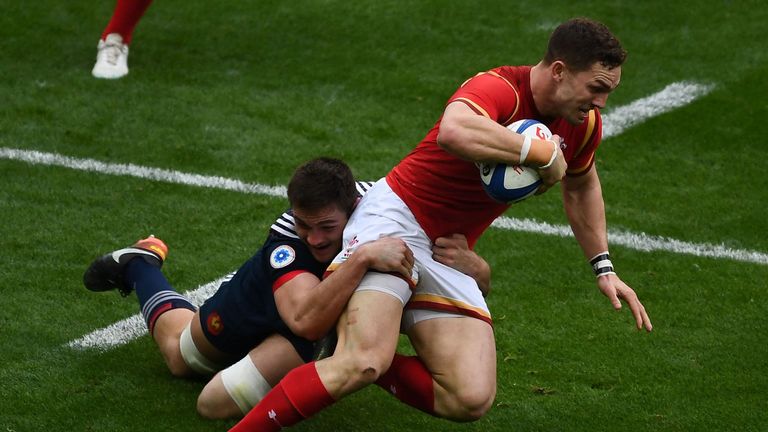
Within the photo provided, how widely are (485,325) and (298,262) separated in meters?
0.77

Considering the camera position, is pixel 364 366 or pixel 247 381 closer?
pixel 364 366

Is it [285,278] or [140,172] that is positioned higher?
[285,278]

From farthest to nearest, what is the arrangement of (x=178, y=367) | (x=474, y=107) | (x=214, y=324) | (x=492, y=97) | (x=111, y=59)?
(x=111, y=59), (x=178, y=367), (x=214, y=324), (x=492, y=97), (x=474, y=107)

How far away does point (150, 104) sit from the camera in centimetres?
859

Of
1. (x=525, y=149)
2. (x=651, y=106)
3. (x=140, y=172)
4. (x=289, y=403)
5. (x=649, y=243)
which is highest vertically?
(x=525, y=149)

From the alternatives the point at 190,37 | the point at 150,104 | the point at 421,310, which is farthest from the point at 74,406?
the point at 190,37

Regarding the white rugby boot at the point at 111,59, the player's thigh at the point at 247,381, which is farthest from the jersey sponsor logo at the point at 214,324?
the white rugby boot at the point at 111,59

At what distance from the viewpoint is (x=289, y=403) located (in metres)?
4.39

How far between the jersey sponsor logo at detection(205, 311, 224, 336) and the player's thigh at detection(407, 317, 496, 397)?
0.77 m

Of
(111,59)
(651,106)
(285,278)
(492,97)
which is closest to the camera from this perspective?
(492,97)

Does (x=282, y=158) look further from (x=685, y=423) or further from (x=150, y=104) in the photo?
(x=685, y=423)

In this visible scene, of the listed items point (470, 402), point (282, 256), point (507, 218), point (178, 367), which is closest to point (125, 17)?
point (507, 218)

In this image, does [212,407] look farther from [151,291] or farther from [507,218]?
[507,218]

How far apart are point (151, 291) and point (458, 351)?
63.2 inches
